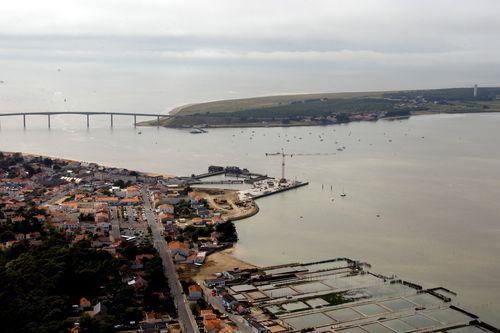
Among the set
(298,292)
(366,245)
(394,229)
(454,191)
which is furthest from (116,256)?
(454,191)

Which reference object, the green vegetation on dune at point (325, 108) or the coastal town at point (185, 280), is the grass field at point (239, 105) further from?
the coastal town at point (185, 280)

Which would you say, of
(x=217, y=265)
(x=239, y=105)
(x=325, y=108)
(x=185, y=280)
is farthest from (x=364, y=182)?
(x=239, y=105)

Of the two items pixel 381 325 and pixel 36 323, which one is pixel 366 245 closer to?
pixel 381 325

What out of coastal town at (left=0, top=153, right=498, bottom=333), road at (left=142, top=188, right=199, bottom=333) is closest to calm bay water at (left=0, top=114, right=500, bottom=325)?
coastal town at (left=0, top=153, right=498, bottom=333)

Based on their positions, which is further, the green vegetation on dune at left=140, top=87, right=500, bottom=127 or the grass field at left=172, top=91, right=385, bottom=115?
the grass field at left=172, top=91, right=385, bottom=115

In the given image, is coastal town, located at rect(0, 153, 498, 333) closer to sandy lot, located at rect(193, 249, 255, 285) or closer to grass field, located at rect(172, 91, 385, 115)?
sandy lot, located at rect(193, 249, 255, 285)

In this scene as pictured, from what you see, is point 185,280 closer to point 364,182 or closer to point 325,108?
point 364,182
